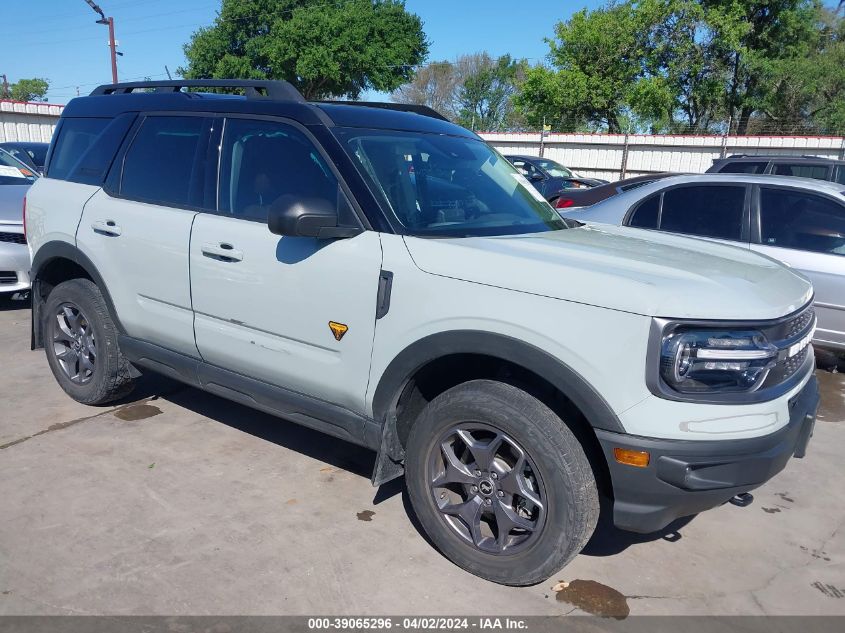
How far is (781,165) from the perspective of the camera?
9000 mm

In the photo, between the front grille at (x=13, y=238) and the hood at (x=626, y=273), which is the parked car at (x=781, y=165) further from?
the front grille at (x=13, y=238)

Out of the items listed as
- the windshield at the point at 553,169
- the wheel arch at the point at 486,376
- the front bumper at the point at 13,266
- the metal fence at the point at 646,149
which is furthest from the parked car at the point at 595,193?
the metal fence at the point at 646,149

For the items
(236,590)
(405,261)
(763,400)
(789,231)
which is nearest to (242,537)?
(236,590)

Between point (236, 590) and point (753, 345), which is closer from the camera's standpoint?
point (753, 345)

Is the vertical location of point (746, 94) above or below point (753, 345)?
above

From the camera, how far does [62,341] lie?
4801 mm

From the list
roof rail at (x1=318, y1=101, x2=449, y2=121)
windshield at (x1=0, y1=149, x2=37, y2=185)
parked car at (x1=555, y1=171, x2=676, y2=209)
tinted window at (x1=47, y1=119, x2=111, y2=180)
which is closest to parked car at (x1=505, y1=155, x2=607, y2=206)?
parked car at (x1=555, y1=171, x2=676, y2=209)

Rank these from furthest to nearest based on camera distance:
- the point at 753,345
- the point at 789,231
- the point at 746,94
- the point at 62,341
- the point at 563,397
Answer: the point at 746,94, the point at 789,231, the point at 62,341, the point at 563,397, the point at 753,345

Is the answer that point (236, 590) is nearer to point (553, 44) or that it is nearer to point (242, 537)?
point (242, 537)

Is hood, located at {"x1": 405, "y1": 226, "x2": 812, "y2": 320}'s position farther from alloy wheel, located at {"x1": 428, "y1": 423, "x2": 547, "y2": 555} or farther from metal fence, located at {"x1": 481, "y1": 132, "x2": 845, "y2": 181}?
metal fence, located at {"x1": 481, "y1": 132, "x2": 845, "y2": 181}

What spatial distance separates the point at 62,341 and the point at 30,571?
2197 mm

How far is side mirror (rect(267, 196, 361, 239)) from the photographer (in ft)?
9.89

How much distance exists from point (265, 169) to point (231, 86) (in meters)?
0.75

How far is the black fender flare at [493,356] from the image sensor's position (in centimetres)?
255
